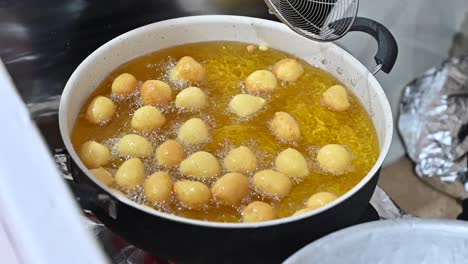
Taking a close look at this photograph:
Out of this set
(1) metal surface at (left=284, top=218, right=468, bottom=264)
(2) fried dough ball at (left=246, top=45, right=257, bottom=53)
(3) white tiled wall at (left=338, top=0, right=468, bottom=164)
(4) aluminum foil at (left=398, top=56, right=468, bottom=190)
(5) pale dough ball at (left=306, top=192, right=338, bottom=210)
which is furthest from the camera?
(4) aluminum foil at (left=398, top=56, right=468, bottom=190)

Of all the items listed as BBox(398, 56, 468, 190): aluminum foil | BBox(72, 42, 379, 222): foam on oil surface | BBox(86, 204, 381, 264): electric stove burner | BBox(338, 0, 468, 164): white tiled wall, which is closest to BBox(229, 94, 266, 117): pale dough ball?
BBox(72, 42, 379, 222): foam on oil surface

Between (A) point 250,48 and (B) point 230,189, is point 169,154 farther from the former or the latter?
(A) point 250,48

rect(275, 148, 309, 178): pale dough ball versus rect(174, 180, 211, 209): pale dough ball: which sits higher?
rect(275, 148, 309, 178): pale dough ball

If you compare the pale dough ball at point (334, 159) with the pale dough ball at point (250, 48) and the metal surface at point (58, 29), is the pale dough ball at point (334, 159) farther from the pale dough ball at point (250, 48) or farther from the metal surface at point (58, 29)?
the metal surface at point (58, 29)

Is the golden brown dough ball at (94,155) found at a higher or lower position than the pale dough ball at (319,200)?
lower

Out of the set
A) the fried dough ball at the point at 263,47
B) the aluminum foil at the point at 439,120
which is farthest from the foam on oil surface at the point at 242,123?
the aluminum foil at the point at 439,120

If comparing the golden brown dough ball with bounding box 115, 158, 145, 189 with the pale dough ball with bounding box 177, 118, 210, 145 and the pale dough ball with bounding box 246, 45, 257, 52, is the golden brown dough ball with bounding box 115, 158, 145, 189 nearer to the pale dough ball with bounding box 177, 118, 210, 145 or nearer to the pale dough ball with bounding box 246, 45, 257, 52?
the pale dough ball with bounding box 177, 118, 210, 145
